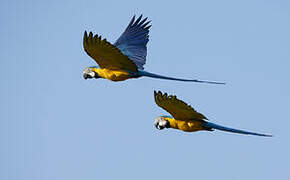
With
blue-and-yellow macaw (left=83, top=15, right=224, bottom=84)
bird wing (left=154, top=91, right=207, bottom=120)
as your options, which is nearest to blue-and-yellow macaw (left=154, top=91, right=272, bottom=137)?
bird wing (left=154, top=91, right=207, bottom=120)

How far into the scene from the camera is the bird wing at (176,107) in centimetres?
1239

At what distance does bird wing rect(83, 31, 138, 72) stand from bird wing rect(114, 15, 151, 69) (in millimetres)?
1766

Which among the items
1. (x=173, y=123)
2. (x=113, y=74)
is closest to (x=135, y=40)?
(x=113, y=74)

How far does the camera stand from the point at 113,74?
1533cm

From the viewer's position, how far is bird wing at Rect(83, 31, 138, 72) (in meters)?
14.3

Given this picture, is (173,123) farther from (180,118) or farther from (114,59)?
(114,59)

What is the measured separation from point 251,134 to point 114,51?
12.8 ft

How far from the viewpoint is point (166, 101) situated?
12.5m

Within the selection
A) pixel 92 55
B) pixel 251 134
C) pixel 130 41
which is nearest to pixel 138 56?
pixel 130 41

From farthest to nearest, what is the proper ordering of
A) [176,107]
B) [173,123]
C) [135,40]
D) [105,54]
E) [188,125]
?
1. [135,40]
2. [105,54]
3. [173,123]
4. [188,125]
5. [176,107]

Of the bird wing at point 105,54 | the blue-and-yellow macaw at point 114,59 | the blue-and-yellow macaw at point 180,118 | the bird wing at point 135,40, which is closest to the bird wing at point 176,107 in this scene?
the blue-and-yellow macaw at point 180,118

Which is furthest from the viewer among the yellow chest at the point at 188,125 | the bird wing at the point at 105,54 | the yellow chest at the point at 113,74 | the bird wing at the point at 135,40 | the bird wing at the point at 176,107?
the bird wing at the point at 135,40

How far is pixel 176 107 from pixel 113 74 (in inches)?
120

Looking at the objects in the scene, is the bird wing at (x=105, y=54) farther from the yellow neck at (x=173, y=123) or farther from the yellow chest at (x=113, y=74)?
the yellow neck at (x=173, y=123)
